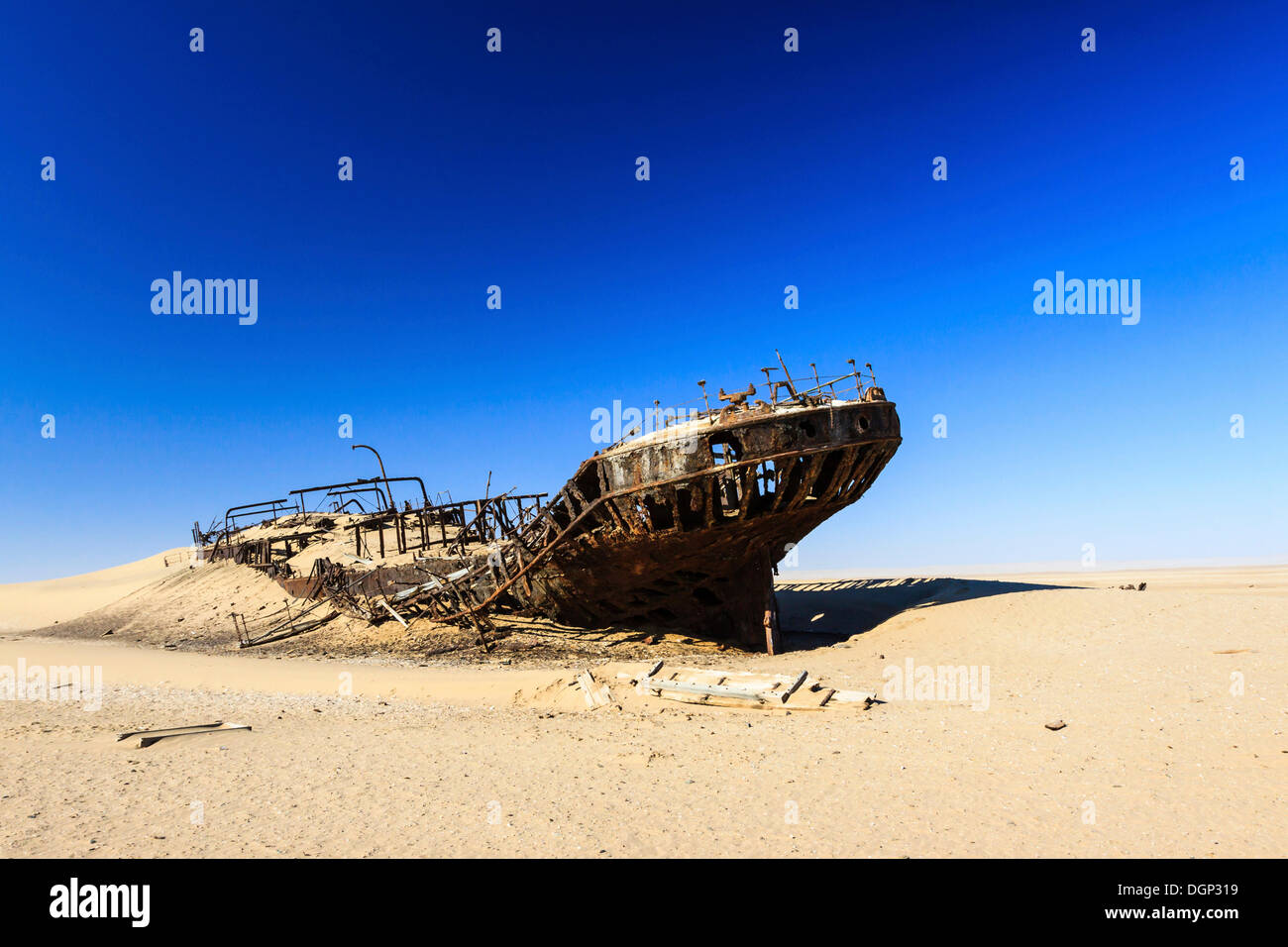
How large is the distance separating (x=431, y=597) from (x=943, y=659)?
13954 mm

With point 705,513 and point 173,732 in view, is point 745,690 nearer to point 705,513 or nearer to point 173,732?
point 705,513

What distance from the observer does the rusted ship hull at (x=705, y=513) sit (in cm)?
1370

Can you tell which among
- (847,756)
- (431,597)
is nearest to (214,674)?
(431,597)

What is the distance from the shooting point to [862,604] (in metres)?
20.2

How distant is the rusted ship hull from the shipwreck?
33 millimetres

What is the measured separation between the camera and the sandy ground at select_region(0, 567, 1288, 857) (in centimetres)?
512

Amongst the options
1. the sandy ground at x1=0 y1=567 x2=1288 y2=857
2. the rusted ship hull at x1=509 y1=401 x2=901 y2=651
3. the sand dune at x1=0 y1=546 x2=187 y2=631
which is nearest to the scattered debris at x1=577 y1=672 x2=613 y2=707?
the sandy ground at x1=0 y1=567 x2=1288 y2=857

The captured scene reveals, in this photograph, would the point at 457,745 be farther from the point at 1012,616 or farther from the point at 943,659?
the point at 1012,616

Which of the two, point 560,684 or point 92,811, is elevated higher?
point 92,811

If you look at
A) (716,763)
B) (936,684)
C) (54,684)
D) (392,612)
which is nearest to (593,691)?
(716,763)

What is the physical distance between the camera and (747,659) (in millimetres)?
14289

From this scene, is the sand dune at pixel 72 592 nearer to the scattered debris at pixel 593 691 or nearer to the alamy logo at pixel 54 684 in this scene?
the alamy logo at pixel 54 684
